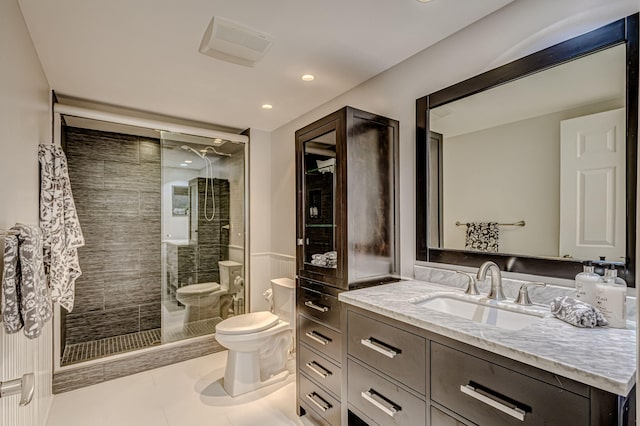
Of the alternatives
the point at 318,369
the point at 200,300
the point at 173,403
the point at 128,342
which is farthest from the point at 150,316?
the point at 318,369

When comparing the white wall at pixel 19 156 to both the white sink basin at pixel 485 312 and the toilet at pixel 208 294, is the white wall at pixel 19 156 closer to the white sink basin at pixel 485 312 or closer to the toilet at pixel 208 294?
the toilet at pixel 208 294

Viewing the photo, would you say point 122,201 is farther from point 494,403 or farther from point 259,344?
point 494,403

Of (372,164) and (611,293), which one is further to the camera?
(372,164)

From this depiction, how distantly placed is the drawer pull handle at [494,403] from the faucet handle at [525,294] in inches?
20.8

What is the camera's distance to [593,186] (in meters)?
1.27

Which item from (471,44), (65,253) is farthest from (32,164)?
(471,44)

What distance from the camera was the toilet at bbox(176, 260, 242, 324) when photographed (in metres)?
3.39

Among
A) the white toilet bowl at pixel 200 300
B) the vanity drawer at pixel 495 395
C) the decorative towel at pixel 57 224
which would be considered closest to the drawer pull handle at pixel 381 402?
the vanity drawer at pixel 495 395

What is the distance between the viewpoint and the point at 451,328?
1.15 meters

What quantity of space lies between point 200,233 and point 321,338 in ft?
6.93

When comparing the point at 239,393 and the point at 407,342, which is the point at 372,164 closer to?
the point at 407,342

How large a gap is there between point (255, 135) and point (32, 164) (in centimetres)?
204

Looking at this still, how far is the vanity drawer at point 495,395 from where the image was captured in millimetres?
874

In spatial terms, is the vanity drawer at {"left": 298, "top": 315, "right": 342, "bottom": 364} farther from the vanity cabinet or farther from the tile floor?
the tile floor
